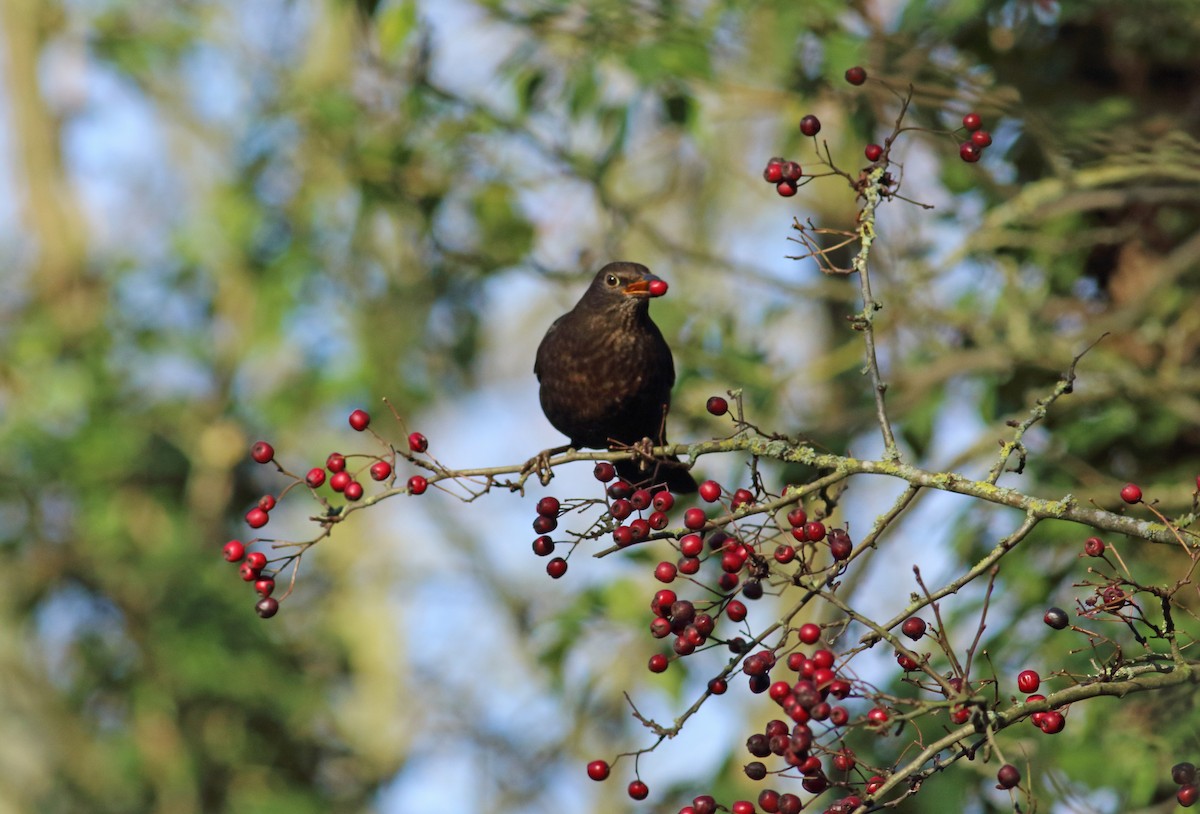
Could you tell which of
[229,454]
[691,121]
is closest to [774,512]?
[691,121]

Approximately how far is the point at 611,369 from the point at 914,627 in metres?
2.11

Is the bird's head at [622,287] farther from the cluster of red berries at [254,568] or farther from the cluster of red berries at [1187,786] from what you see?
the cluster of red berries at [1187,786]

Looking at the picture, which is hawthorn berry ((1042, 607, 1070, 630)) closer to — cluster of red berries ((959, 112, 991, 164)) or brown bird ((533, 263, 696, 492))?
cluster of red berries ((959, 112, 991, 164))

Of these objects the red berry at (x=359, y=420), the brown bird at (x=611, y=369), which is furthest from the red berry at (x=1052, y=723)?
the brown bird at (x=611, y=369)

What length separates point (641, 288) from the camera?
14.4 ft

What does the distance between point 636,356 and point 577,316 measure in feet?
0.94

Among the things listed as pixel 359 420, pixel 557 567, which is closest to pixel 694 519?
pixel 557 567

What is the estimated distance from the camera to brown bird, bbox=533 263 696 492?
4430 millimetres

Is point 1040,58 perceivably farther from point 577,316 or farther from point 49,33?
point 49,33

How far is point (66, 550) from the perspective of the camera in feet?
30.6

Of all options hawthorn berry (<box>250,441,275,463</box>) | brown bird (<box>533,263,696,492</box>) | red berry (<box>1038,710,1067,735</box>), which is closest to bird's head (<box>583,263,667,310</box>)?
brown bird (<box>533,263,696,492</box>)

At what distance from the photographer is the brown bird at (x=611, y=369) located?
14.5 ft

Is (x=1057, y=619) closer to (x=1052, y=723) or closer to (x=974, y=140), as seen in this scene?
(x=1052, y=723)

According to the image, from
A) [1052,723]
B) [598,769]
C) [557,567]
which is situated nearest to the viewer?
[1052,723]
